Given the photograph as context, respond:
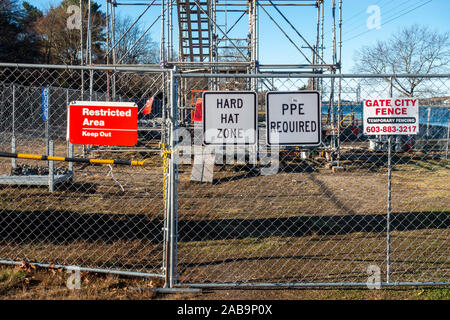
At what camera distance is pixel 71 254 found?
4.74m

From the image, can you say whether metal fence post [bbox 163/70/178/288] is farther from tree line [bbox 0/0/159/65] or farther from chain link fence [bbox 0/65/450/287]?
tree line [bbox 0/0/159/65]

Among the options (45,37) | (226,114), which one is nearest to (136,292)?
(226,114)

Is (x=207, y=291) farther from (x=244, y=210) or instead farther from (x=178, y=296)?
(x=244, y=210)

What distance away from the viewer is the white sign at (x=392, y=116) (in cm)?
392

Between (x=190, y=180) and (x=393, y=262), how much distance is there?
6.18m

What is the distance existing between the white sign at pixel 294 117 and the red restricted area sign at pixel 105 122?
4.52 ft

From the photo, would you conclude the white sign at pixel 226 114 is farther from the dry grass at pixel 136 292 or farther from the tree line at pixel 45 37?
the tree line at pixel 45 37

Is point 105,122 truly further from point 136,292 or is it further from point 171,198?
point 136,292

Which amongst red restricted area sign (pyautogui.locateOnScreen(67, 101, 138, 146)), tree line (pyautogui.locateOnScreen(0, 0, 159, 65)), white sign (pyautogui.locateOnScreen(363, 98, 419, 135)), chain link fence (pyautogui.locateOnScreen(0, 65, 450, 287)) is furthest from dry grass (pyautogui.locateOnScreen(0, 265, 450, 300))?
tree line (pyautogui.locateOnScreen(0, 0, 159, 65))

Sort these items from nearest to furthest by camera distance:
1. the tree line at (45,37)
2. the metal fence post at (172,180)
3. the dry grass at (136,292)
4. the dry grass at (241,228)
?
the dry grass at (136,292) → the metal fence post at (172,180) → the dry grass at (241,228) → the tree line at (45,37)

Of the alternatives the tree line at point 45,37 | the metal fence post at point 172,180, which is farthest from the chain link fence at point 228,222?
the tree line at point 45,37

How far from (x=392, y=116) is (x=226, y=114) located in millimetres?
1679

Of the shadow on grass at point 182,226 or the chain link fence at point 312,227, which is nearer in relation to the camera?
the chain link fence at point 312,227
